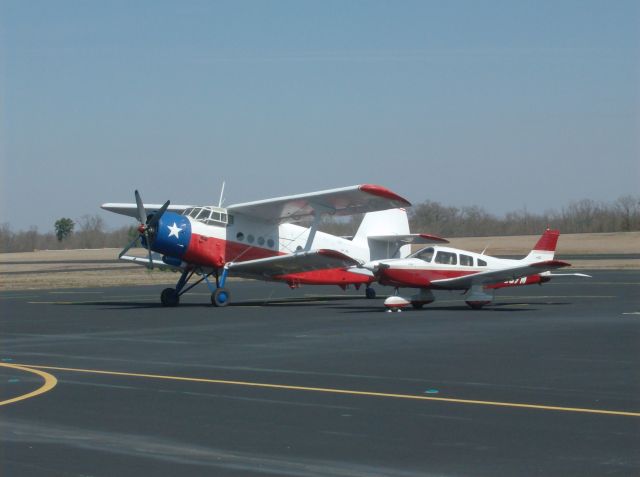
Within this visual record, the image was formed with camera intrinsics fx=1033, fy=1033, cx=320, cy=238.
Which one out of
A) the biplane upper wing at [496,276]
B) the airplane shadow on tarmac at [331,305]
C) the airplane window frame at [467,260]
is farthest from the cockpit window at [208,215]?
the airplane window frame at [467,260]

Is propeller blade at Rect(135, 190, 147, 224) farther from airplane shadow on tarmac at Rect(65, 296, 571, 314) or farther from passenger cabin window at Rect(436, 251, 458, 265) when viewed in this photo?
passenger cabin window at Rect(436, 251, 458, 265)

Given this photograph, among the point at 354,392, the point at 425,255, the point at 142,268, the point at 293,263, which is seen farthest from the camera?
the point at 142,268

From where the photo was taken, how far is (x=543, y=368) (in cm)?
1349

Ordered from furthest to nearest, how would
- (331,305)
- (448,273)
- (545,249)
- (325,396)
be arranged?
(331,305), (545,249), (448,273), (325,396)

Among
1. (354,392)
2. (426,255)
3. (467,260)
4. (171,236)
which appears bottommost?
(354,392)

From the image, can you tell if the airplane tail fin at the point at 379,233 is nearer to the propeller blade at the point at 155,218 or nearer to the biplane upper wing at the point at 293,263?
the biplane upper wing at the point at 293,263

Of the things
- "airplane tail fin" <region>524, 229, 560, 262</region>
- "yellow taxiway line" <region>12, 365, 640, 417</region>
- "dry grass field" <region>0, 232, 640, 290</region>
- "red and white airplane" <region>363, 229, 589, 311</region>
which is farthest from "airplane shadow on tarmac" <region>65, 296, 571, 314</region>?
"dry grass field" <region>0, 232, 640, 290</region>

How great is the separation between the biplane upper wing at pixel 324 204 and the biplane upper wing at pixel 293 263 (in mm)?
1444

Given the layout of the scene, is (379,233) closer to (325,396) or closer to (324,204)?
(324,204)

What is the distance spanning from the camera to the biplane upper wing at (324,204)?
1058 inches

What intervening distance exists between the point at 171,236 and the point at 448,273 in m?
7.70

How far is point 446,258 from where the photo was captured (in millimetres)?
25625

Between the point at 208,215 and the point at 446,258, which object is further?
the point at 208,215

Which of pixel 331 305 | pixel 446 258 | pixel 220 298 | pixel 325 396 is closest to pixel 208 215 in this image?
pixel 220 298
